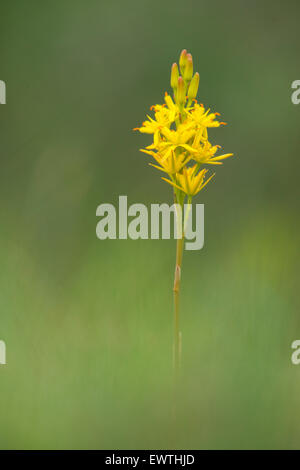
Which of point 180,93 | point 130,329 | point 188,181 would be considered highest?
point 180,93

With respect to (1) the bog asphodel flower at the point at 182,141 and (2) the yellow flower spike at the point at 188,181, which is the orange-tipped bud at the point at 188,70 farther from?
(2) the yellow flower spike at the point at 188,181

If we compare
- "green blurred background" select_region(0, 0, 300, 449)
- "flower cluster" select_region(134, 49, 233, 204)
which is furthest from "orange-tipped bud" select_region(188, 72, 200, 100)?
"green blurred background" select_region(0, 0, 300, 449)

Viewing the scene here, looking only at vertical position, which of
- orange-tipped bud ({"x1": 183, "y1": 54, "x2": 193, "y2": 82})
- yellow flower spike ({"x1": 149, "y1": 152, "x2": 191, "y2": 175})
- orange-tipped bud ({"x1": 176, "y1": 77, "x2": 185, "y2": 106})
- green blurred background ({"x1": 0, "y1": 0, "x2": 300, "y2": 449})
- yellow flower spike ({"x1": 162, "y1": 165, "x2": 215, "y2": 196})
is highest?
orange-tipped bud ({"x1": 183, "y1": 54, "x2": 193, "y2": 82})

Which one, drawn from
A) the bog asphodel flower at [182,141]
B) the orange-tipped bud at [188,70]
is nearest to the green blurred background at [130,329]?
the bog asphodel flower at [182,141]

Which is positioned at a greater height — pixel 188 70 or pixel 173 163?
pixel 188 70

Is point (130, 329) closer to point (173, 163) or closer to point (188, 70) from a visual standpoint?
point (173, 163)

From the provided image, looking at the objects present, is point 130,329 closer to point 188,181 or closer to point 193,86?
point 188,181

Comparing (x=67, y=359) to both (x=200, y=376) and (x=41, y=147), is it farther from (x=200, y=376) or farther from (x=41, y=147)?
(x=41, y=147)

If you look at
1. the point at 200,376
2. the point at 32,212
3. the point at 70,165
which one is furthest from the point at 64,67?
the point at 200,376

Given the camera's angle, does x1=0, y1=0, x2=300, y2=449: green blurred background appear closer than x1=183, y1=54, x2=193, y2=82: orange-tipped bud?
Yes

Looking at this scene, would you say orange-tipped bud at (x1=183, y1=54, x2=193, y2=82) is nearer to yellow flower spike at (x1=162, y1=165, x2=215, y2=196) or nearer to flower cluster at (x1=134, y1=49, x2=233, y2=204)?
flower cluster at (x1=134, y1=49, x2=233, y2=204)

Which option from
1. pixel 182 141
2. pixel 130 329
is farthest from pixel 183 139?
pixel 130 329
